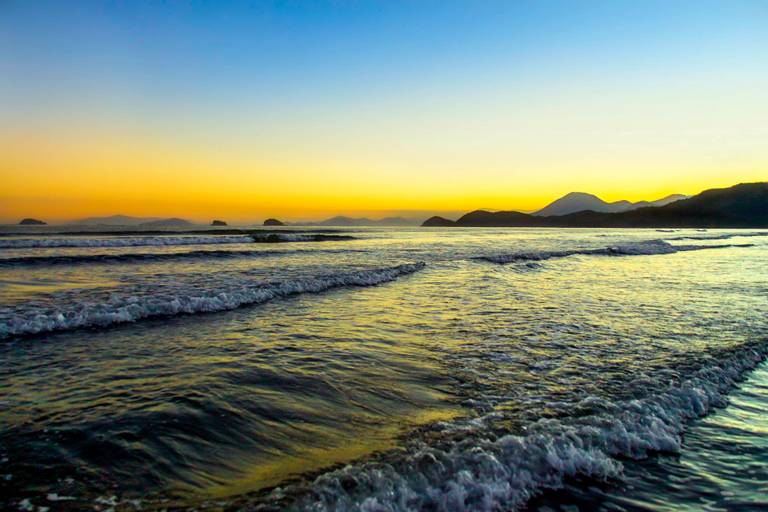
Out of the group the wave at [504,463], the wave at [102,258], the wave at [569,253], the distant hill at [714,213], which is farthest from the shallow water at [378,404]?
the distant hill at [714,213]

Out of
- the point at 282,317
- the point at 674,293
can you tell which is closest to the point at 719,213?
the point at 674,293

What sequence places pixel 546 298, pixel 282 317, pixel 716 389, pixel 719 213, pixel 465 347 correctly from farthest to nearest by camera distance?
pixel 719 213
pixel 546 298
pixel 282 317
pixel 465 347
pixel 716 389

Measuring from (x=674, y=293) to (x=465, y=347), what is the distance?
36.8ft

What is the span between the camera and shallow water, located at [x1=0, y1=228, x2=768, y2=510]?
393cm

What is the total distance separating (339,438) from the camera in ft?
15.7

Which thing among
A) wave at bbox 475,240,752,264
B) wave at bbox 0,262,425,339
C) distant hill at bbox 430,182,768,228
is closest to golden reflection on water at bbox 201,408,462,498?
wave at bbox 0,262,425,339

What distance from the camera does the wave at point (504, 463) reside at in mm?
Result: 3693

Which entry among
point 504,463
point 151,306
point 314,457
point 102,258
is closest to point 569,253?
point 151,306

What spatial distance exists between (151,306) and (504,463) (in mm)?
11081

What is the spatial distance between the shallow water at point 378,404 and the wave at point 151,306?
3.2 inches

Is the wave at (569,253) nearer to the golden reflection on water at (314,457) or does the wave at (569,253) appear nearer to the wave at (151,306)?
the wave at (151,306)

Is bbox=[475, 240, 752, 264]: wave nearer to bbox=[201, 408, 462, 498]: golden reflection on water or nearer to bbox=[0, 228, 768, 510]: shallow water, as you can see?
bbox=[0, 228, 768, 510]: shallow water

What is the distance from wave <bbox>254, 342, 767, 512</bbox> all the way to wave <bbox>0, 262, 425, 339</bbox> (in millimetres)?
9403

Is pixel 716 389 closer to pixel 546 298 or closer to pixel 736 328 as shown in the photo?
pixel 736 328
